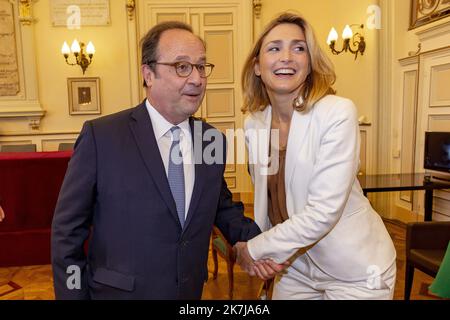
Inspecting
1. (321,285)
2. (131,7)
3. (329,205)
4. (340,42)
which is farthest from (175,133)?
(131,7)

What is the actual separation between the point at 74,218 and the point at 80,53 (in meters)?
5.55

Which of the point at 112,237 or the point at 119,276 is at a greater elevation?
the point at 112,237

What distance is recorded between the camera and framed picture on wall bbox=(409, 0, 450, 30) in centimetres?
393

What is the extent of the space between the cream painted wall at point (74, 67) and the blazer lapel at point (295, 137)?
5503mm

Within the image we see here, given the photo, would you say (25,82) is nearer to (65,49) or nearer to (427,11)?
(65,49)

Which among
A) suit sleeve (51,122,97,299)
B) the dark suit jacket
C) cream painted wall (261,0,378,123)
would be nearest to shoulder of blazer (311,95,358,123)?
the dark suit jacket

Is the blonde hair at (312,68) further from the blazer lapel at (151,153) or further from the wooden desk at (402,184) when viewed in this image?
the wooden desk at (402,184)

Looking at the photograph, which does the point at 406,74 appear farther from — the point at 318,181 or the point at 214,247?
the point at 318,181

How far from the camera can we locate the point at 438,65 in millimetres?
4051

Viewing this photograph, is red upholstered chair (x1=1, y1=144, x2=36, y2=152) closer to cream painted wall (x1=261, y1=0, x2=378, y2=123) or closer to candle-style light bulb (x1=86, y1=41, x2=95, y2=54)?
candle-style light bulb (x1=86, y1=41, x2=95, y2=54)

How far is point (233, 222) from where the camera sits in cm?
158

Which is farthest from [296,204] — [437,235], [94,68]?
[94,68]

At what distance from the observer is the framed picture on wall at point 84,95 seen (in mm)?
6309

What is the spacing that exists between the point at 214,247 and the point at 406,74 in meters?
3.24
